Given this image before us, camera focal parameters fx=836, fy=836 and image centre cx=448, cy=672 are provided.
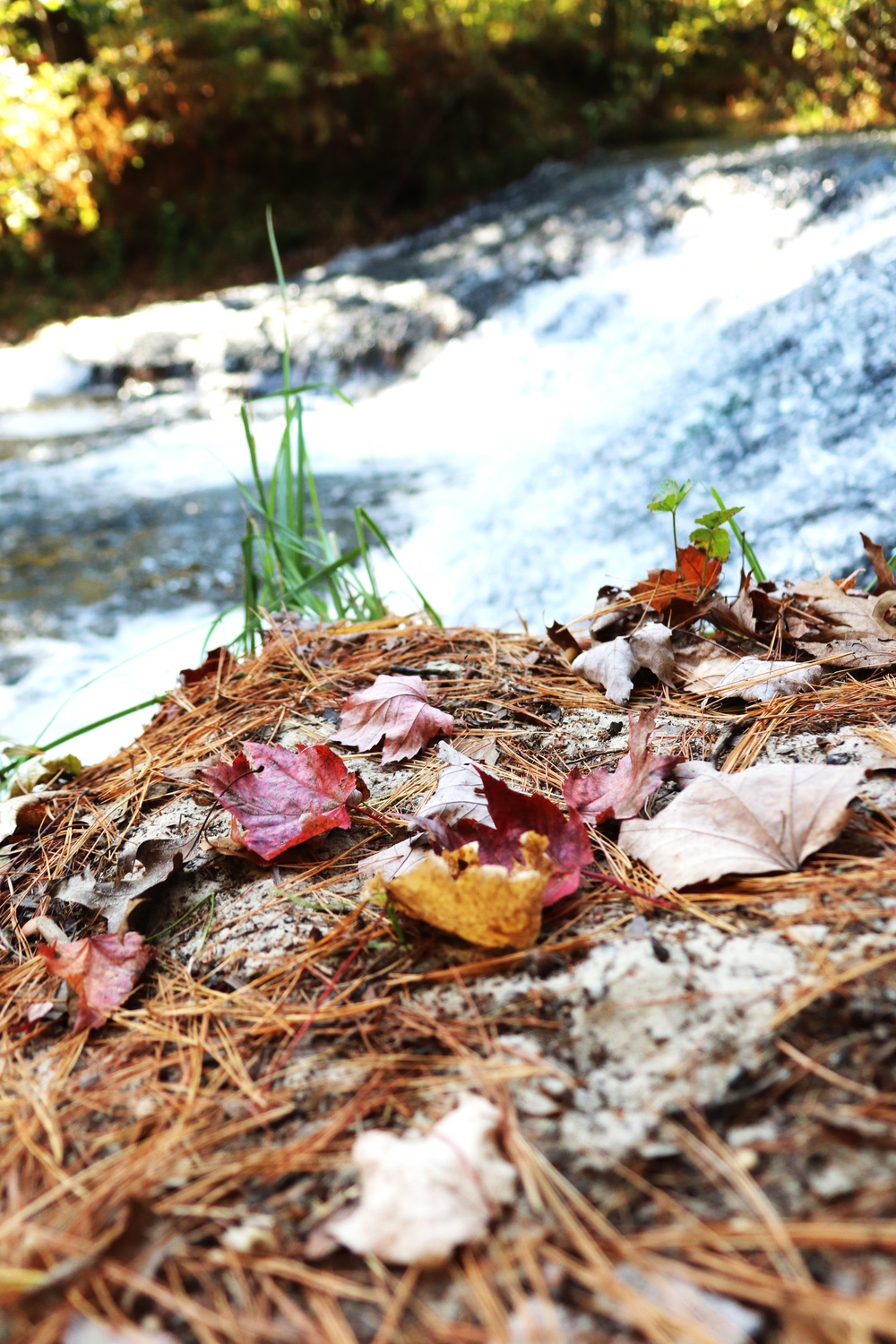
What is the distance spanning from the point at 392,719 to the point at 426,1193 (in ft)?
2.53

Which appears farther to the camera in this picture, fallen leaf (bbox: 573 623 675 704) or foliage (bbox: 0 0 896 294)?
foliage (bbox: 0 0 896 294)

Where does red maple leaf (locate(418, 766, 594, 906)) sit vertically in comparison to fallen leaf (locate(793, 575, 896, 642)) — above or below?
above

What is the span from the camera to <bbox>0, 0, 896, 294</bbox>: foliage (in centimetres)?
914

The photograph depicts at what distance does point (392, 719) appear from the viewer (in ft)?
4.29

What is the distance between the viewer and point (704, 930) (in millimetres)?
812

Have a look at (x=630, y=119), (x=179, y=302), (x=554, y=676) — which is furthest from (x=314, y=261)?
(x=554, y=676)

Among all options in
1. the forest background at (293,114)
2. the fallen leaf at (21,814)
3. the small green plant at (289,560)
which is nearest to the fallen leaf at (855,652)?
the small green plant at (289,560)

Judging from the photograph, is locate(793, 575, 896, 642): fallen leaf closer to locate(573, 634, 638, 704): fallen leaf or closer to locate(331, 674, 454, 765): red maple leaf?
locate(573, 634, 638, 704): fallen leaf

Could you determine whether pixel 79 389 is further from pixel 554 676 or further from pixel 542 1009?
pixel 542 1009

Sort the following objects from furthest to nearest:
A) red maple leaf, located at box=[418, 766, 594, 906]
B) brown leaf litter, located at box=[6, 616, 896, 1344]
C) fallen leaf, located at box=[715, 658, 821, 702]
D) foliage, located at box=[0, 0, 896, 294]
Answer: foliage, located at box=[0, 0, 896, 294] < fallen leaf, located at box=[715, 658, 821, 702] < red maple leaf, located at box=[418, 766, 594, 906] < brown leaf litter, located at box=[6, 616, 896, 1344]

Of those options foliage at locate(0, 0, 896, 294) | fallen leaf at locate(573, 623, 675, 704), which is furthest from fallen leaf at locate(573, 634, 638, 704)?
foliage at locate(0, 0, 896, 294)

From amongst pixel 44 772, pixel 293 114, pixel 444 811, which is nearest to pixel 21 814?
pixel 44 772

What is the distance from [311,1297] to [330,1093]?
17 centimetres

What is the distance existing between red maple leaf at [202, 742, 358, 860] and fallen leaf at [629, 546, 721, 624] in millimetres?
660
